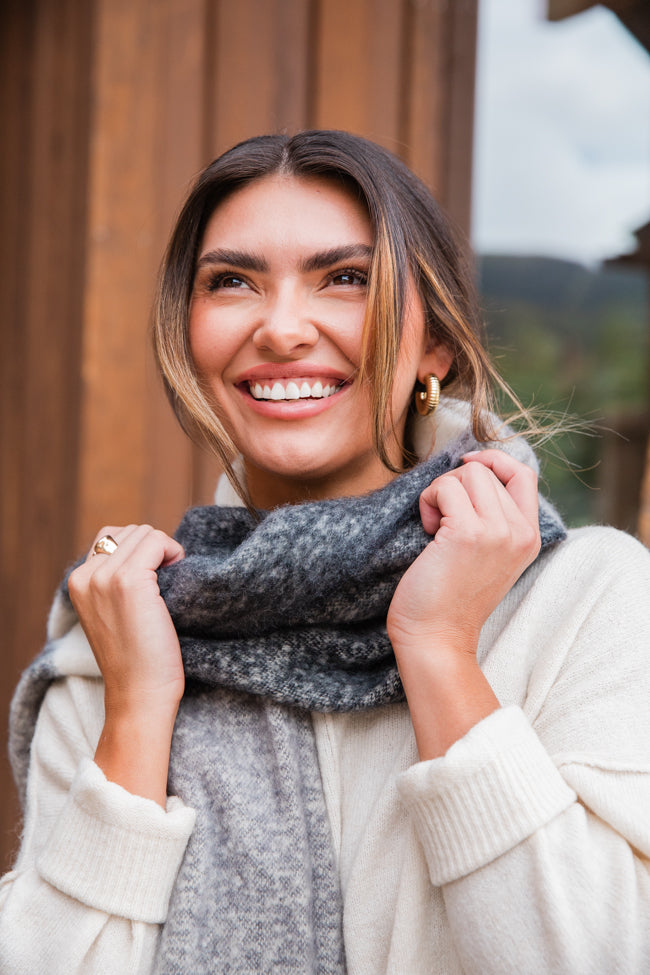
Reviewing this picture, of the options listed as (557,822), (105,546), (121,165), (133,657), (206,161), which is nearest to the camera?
(557,822)

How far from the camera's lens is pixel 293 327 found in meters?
1.17

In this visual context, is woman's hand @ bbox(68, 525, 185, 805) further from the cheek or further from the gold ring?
the cheek

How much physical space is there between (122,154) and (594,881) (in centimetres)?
189

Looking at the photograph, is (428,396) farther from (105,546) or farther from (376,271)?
(105,546)

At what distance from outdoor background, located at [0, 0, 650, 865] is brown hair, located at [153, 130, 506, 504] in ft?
2.13

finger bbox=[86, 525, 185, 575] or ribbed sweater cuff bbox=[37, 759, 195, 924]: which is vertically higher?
finger bbox=[86, 525, 185, 575]

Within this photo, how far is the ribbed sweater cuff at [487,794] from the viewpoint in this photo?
893 mm

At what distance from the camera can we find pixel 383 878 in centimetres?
102

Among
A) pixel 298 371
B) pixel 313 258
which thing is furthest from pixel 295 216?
pixel 298 371

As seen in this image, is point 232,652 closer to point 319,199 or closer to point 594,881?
Answer: point 594,881

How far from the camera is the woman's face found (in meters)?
1.19

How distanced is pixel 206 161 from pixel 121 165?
23cm

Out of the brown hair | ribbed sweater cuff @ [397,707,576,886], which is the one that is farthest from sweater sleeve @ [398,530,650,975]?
the brown hair

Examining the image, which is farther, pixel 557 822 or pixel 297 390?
pixel 297 390
